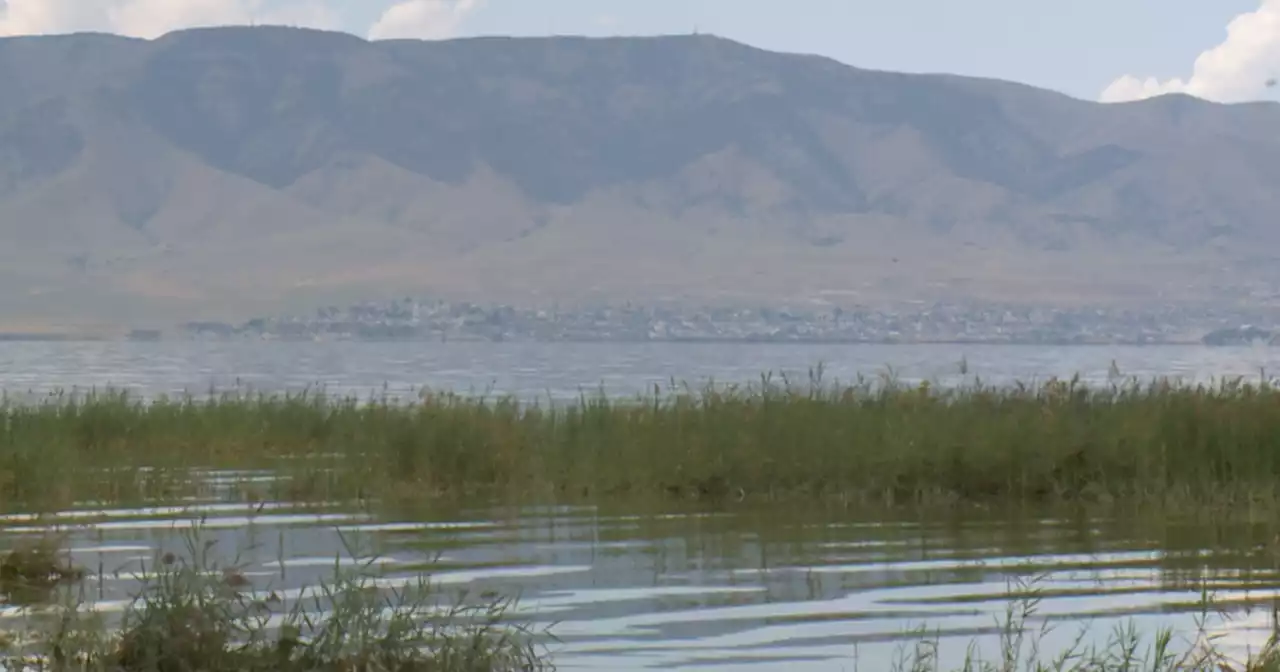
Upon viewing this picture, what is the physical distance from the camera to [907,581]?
13305 mm

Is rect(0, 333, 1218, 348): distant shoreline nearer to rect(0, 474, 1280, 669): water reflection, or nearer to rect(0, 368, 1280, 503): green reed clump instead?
rect(0, 368, 1280, 503): green reed clump

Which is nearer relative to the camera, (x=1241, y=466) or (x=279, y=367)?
(x=1241, y=466)

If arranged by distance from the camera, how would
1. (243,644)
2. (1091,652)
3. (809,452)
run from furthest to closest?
1. (809,452)
2. (1091,652)
3. (243,644)

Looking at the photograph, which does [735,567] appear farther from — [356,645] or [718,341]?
[718,341]

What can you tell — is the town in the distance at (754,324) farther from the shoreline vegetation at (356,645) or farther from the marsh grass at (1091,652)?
the shoreline vegetation at (356,645)

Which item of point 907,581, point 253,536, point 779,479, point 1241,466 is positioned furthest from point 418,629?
point 1241,466

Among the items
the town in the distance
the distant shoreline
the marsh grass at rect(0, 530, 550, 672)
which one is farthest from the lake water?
the town in the distance

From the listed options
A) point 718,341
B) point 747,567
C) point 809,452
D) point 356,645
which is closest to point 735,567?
point 747,567

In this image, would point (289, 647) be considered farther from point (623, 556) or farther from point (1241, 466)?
point (1241, 466)

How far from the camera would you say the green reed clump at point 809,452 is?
18.0 metres

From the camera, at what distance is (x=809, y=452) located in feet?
61.0

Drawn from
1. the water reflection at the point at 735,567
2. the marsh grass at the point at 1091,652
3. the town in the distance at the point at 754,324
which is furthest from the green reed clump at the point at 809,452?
the town in the distance at the point at 754,324

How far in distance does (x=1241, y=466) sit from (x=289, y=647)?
10971 mm

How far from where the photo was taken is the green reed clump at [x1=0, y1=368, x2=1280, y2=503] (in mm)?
18047
